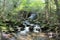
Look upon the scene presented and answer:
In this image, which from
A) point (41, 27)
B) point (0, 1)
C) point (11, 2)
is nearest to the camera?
point (0, 1)

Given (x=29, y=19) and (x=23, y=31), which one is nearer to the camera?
(x=23, y=31)

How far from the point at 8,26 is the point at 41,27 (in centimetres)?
187

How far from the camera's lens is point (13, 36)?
26.1 ft

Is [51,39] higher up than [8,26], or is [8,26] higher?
[8,26]

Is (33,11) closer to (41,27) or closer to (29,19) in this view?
(29,19)

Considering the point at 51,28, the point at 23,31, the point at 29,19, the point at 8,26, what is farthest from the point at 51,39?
the point at 29,19

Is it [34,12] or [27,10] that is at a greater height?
[27,10]

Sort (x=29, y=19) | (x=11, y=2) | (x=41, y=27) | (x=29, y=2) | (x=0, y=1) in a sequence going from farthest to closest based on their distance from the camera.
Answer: (x=29, y=2) < (x=29, y=19) < (x=41, y=27) < (x=11, y=2) < (x=0, y=1)

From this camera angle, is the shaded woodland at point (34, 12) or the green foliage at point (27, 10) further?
the green foliage at point (27, 10)

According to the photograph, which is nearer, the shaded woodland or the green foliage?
the shaded woodland

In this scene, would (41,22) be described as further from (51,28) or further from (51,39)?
(51,39)

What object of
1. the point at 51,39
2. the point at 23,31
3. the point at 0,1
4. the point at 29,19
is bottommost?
the point at 51,39

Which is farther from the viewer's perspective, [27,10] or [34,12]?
[34,12]

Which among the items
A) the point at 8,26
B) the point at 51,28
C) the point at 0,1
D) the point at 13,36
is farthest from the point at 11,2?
the point at 51,28
